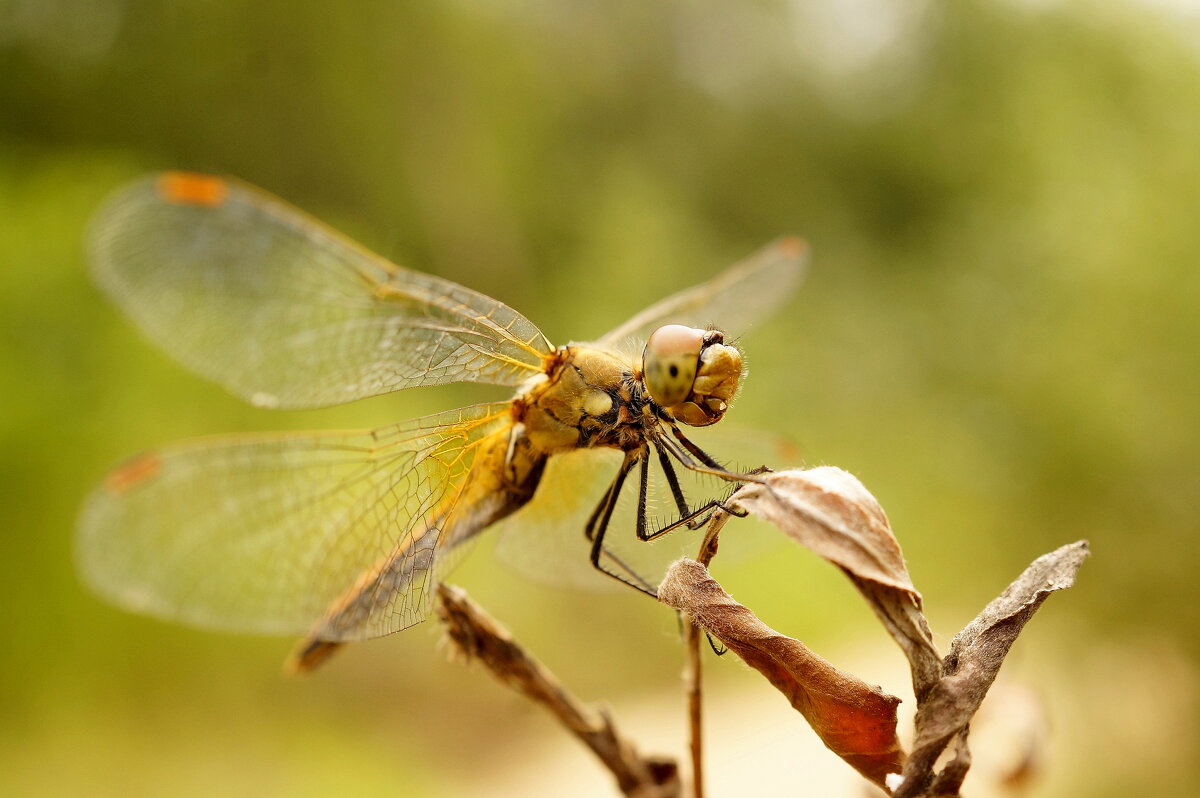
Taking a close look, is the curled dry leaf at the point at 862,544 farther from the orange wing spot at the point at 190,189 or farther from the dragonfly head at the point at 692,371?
the orange wing spot at the point at 190,189

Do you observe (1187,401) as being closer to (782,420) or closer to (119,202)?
(782,420)

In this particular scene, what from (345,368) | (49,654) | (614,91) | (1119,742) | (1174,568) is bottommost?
(49,654)

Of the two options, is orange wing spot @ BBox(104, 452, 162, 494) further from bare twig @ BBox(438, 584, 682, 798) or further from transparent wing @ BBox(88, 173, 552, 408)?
bare twig @ BBox(438, 584, 682, 798)

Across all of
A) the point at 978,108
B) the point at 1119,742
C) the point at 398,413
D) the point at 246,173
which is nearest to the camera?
the point at 1119,742

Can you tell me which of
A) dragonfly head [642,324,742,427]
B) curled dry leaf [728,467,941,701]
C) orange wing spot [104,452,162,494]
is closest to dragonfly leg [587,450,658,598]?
dragonfly head [642,324,742,427]

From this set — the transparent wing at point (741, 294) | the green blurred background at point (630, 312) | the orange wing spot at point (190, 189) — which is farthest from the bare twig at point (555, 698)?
the orange wing spot at point (190, 189)

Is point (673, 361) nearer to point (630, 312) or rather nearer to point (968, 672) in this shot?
point (968, 672)

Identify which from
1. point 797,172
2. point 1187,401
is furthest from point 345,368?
point 797,172
